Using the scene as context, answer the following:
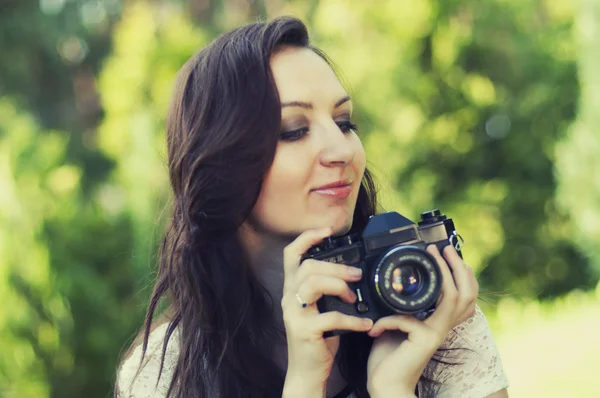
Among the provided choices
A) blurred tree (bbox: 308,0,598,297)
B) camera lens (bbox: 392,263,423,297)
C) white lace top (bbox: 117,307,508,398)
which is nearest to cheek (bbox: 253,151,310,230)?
camera lens (bbox: 392,263,423,297)

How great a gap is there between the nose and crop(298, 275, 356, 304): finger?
0.30 meters

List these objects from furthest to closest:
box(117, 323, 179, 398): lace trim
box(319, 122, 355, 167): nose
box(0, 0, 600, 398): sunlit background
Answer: box(0, 0, 600, 398): sunlit background < box(117, 323, 179, 398): lace trim < box(319, 122, 355, 167): nose

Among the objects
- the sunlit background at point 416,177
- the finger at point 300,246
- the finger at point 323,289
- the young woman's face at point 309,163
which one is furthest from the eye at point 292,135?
the sunlit background at point 416,177

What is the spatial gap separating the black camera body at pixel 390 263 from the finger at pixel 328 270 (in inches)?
0.7

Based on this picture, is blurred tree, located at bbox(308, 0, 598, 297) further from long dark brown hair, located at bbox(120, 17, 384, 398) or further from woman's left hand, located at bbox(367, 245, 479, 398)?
woman's left hand, located at bbox(367, 245, 479, 398)

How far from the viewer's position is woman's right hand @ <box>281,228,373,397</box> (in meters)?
1.66

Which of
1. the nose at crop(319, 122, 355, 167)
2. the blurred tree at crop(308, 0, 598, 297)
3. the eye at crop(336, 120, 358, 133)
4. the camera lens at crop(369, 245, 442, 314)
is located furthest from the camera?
the blurred tree at crop(308, 0, 598, 297)

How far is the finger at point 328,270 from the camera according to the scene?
1672 mm

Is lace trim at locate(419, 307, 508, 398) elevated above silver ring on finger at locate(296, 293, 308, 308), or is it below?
below

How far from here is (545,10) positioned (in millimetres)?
10961

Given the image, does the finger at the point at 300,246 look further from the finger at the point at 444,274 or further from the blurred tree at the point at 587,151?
the blurred tree at the point at 587,151

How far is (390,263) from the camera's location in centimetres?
162

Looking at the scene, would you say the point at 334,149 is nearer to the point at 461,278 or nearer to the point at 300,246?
the point at 300,246

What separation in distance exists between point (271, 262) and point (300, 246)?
0.32 m
